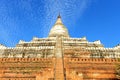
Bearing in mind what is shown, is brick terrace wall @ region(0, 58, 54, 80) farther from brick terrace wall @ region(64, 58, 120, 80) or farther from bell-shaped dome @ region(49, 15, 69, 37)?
bell-shaped dome @ region(49, 15, 69, 37)

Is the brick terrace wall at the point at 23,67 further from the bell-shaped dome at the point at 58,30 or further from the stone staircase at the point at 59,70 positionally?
the bell-shaped dome at the point at 58,30

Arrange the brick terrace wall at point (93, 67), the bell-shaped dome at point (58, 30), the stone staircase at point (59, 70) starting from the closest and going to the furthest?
1. the stone staircase at point (59, 70)
2. the brick terrace wall at point (93, 67)
3. the bell-shaped dome at point (58, 30)

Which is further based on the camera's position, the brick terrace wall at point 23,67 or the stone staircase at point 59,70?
the brick terrace wall at point 23,67

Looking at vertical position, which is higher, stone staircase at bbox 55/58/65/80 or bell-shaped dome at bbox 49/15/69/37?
bell-shaped dome at bbox 49/15/69/37

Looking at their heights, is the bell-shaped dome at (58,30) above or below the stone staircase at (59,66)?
above

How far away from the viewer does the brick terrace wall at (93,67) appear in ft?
58.5

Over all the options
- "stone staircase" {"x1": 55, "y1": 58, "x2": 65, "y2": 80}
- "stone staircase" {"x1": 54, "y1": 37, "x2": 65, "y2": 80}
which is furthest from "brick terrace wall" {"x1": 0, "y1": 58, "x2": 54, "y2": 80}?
"stone staircase" {"x1": 55, "y1": 58, "x2": 65, "y2": 80}

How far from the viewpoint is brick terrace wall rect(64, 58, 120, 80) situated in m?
17.8

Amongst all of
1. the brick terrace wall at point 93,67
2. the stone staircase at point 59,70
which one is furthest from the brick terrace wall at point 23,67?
the brick terrace wall at point 93,67

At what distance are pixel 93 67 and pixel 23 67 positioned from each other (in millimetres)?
5058

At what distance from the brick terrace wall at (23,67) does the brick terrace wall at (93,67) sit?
1.54 m

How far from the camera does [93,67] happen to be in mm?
18438

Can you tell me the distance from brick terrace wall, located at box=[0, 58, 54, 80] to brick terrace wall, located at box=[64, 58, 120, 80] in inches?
60.8

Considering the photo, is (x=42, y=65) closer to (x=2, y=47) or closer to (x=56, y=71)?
(x=56, y=71)
